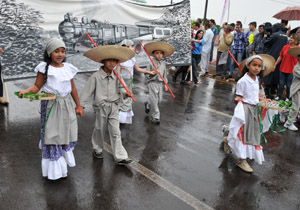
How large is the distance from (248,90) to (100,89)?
2.21 m

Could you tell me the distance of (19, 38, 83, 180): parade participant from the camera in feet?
11.2

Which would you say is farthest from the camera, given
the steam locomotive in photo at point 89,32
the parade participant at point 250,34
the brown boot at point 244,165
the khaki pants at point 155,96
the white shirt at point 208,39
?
the white shirt at point 208,39

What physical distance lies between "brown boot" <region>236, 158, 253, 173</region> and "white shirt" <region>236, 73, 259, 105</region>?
2.96 feet

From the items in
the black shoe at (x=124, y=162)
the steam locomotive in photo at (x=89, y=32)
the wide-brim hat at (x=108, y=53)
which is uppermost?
the steam locomotive in photo at (x=89, y=32)

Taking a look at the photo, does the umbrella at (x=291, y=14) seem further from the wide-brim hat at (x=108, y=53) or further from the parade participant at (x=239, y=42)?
the wide-brim hat at (x=108, y=53)

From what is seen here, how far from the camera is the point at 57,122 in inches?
138

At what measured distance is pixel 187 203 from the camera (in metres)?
3.32

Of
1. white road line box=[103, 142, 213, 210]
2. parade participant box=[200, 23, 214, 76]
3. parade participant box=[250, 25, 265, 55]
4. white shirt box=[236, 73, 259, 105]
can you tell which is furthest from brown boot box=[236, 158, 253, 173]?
parade participant box=[200, 23, 214, 76]

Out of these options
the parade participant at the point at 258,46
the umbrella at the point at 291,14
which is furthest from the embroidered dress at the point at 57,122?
the umbrella at the point at 291,14

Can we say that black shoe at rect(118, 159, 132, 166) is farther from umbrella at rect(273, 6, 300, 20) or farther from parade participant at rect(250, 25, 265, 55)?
umbrella at rect(273, 6, 300, 20)

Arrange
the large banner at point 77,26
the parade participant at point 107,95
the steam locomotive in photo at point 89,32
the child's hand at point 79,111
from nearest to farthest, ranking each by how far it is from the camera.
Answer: the child's hand at point 79,111 < the parade participant at point 107,95 < the large banner at point 77,26 < the steam locomotive in photo at point 89,32

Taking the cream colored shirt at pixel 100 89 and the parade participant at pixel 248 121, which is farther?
the parade participant at pixel 248 121

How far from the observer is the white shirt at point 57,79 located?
11.2 feet

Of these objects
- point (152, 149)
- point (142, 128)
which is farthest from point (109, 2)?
point (152, 149)
